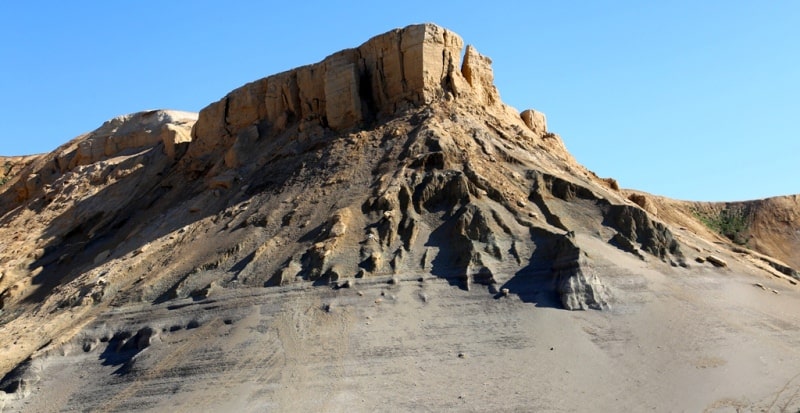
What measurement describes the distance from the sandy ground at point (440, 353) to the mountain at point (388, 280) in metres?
0.06

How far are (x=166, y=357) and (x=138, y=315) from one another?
9.16ft

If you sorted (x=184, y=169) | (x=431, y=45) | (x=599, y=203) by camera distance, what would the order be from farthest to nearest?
(x=184, y=169) → (x=431, y=45) → (x=599, y=203)

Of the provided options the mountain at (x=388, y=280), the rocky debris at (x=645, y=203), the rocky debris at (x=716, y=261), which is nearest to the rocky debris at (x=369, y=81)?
the mountain at (x=388, y=280)

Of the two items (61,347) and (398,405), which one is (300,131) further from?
(398,405)

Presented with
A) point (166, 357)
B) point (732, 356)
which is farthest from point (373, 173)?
point (732, 356)

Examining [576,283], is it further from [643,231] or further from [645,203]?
[645,203]

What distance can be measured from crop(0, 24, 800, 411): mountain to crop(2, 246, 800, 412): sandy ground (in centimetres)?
6

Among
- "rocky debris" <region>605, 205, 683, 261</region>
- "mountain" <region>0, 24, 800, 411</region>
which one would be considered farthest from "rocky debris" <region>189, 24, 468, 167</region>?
"rocky debris" <region>605, 205, 683, 261</region>

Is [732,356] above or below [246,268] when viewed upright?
below

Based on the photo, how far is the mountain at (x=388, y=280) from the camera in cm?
2153

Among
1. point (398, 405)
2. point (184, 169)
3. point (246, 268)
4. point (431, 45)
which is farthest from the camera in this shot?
point (184, 169)

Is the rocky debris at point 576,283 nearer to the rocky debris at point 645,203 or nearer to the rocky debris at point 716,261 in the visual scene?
the rocky debris at point 716,261

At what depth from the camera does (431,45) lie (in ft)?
103

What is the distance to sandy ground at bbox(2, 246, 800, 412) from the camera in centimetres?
2071
